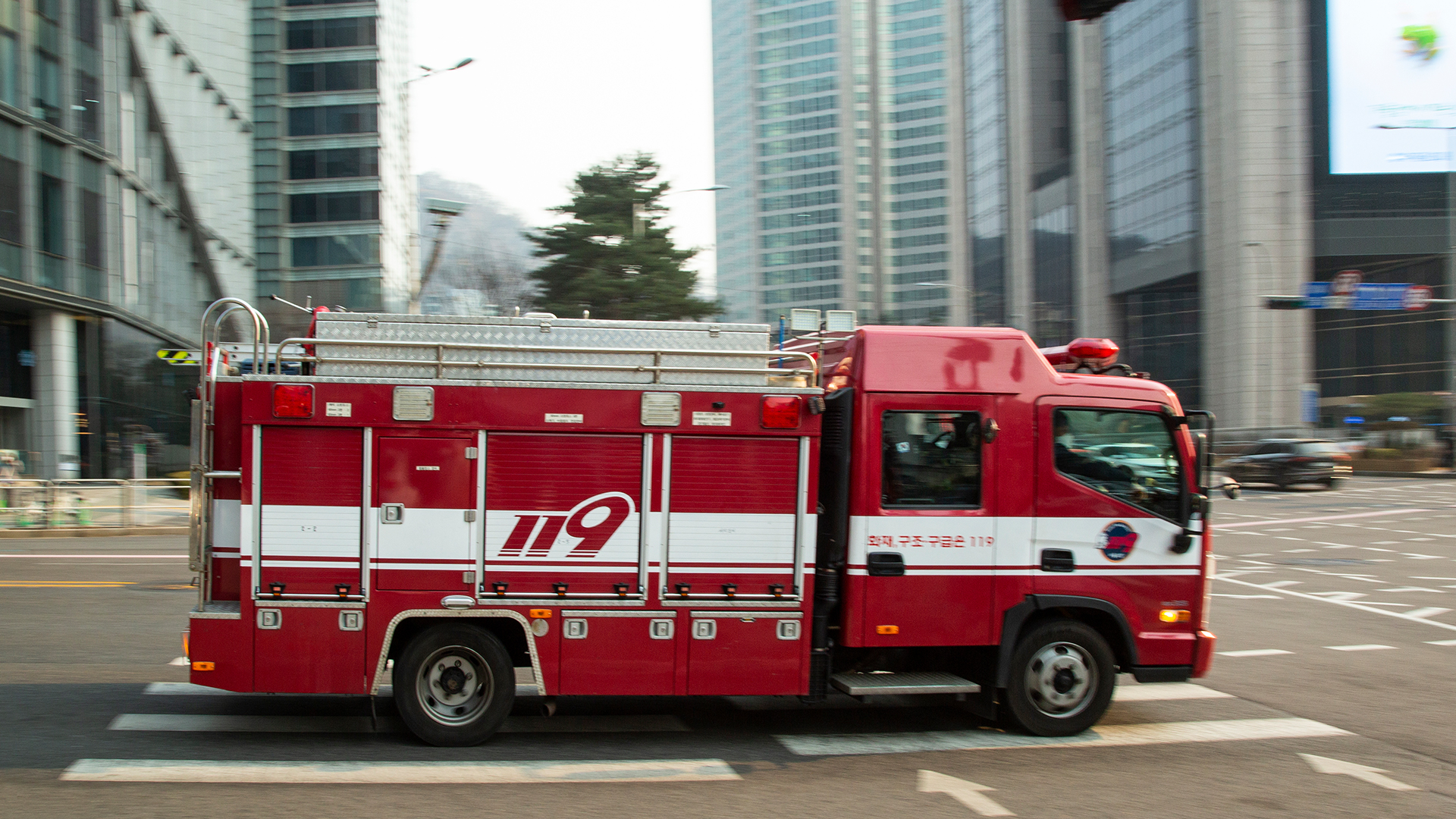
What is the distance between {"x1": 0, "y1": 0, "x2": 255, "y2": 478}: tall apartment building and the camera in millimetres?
26375

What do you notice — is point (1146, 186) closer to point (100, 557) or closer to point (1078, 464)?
point (100, 557)

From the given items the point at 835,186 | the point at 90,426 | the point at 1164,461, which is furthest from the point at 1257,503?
the point at 835,186

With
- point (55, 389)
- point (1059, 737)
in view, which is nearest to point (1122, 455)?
point (1059, 737)

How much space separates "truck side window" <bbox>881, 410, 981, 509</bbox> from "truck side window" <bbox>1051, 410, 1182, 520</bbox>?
0.58 m

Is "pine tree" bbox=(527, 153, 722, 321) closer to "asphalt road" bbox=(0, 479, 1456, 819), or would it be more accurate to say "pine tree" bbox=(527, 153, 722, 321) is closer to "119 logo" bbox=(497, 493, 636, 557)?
"asphalt road" bbox=(0, 479, 1456, 819)

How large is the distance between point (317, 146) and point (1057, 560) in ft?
192

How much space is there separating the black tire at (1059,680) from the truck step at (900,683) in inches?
12.9

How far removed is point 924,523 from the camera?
21.0ft

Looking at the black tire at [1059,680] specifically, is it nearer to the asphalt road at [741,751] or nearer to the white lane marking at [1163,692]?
the asphalt road at [741,751]

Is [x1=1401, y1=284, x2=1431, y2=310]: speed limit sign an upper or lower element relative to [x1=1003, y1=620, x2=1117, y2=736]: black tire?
upper

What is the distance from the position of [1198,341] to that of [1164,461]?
194 feet

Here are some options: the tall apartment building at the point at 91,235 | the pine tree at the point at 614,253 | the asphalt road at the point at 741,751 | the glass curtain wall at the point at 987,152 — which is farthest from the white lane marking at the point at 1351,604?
the glass curtain wall at the point at 987,152

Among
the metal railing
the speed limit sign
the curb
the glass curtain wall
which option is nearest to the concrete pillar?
the metal railing

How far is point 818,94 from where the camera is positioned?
169125 mm
